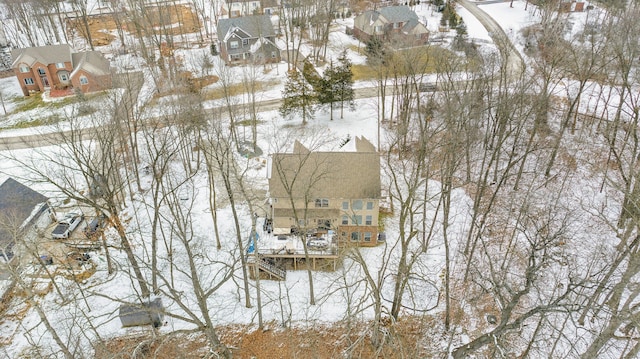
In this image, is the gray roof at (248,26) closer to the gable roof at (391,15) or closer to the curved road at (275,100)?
the curved road at (275,100)

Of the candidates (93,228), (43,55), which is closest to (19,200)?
(93,228)

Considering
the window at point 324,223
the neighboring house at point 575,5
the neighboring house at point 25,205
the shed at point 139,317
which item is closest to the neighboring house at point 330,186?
the window at point 324,223

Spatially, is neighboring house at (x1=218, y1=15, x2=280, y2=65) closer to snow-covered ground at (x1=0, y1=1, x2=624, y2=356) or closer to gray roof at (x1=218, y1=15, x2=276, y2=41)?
gray roof at (x1=218, y1=15, x2=276, y2=41)

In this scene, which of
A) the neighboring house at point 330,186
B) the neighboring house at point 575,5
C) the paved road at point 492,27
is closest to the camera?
the neighboring house at point 330,186

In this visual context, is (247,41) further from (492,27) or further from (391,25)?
(492,27)

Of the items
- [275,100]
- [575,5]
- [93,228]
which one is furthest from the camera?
[575,5]

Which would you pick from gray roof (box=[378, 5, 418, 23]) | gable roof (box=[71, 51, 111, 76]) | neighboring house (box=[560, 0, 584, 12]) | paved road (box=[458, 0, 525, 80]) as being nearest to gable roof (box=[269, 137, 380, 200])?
paved road (box=[458, 0, 525, 80])
